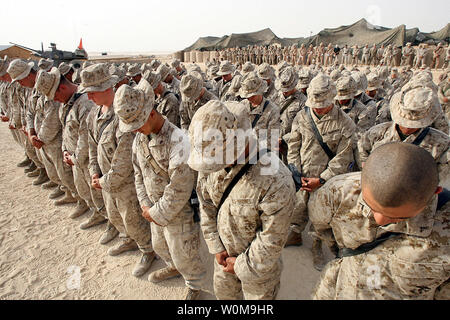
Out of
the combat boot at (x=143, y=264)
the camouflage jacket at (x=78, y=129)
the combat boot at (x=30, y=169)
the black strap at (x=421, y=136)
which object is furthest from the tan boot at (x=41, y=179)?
the black strap at (x=421, y=136)

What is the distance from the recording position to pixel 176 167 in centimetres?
259

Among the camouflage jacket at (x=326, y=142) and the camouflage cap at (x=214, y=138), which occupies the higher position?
the camouflage cap at (x=214, y=138)

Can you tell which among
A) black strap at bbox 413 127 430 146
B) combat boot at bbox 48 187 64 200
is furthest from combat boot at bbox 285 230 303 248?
combat boot at bbox 48 187 64 200

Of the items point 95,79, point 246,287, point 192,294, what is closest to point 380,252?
point 246,287

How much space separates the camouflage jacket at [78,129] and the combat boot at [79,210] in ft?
5.18

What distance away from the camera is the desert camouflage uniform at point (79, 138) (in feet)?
13.3

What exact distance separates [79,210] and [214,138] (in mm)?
4923

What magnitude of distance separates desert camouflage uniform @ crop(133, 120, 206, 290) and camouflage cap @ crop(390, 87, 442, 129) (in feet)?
7.43

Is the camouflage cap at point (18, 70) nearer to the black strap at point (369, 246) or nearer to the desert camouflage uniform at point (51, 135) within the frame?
the desert camouflage uniform at point (51, 135)

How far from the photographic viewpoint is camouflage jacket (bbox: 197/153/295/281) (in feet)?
6.23

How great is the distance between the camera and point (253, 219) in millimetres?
2023

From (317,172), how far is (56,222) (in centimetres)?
510

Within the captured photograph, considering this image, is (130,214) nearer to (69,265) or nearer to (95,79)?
(69,265)

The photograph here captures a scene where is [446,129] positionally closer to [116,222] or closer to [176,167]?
[176,167]
